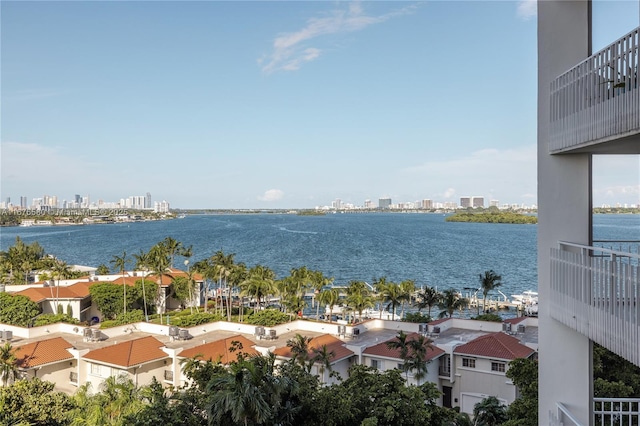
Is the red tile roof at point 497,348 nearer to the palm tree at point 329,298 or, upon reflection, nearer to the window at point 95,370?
the window at point 95,370

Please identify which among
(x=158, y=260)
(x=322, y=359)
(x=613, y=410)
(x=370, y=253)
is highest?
(x=613, y=410)

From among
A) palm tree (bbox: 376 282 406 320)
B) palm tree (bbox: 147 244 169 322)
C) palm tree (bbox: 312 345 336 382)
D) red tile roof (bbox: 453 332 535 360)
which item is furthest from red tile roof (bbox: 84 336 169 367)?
palm tree (bbox: 376 282 406 320)

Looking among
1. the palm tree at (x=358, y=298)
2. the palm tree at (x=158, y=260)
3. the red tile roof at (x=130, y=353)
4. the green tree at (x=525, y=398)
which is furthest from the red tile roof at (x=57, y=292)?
the green tree at (x=525, y=398)

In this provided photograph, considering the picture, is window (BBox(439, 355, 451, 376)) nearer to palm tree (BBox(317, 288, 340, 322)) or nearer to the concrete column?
palm tree (BBox(317, 288, 340, 322))

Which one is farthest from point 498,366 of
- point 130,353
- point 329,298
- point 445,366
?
point 329,298

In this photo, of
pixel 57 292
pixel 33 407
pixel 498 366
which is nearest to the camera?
pixel 33 407

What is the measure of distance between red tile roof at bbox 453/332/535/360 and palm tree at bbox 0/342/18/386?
22808 mm

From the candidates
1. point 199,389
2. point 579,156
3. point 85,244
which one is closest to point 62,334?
point 199,389

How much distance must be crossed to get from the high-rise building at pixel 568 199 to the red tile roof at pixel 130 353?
23082 mm

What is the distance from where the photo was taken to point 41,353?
26016mm

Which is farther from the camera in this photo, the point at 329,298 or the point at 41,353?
the point at 329,298

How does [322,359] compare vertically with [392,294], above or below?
above

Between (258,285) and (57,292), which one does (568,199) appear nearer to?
(258,285)

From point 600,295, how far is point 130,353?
25.2 m
